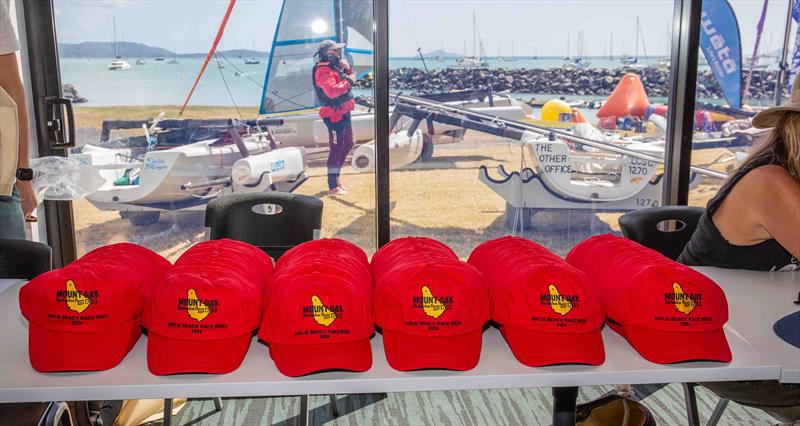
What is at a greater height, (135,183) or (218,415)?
(135,183)

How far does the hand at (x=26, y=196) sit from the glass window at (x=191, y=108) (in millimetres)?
1039

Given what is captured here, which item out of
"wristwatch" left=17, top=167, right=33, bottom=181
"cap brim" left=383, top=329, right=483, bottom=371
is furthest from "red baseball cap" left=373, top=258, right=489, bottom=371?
"wristwatch" left=17, top=167, right=33, bottom=181

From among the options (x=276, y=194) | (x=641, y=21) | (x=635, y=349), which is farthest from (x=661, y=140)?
(x=635, y=349)

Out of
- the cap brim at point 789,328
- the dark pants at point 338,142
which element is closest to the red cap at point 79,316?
the cap brim at point 789,328

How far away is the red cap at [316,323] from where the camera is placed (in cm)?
134

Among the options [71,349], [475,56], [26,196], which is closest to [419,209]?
[475,56]

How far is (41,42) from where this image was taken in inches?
A: 136

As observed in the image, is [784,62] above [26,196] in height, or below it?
above

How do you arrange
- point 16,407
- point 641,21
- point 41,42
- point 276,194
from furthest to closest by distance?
point 641,21
point 41,42
point 276,194
point 16,407

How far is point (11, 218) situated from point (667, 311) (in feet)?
7.13

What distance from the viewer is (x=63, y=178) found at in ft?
11.8

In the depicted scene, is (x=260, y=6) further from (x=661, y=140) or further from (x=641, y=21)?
(x=661, y=140)

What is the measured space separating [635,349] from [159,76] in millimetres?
2942

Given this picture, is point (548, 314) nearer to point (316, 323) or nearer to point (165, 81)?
point (316, 323)
